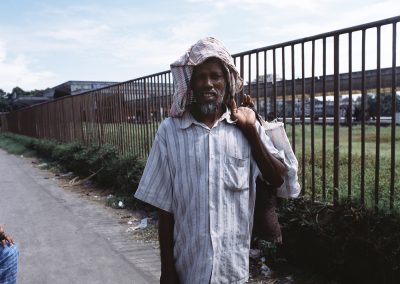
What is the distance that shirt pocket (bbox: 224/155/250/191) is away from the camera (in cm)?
184

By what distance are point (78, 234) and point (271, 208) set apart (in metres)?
4.25

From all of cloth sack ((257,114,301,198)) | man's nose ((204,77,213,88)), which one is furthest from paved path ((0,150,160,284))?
man's nose ((204,77,213,88))

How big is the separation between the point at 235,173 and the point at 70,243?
13.2 feet

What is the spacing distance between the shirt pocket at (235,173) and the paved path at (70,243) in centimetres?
260

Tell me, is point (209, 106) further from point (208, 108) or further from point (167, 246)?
point (167, 246)

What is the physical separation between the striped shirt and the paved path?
8.01 ft

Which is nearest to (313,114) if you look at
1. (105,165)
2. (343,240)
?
(343,240)

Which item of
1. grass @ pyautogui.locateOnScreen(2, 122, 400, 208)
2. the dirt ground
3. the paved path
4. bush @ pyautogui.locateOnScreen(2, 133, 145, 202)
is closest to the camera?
grass @ pyautogui.locateOnScreen(2, 122, 400, 208)

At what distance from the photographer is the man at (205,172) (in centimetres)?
181

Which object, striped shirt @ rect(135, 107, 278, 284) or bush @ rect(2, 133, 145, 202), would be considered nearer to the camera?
striped shirt @ rect(135, 107, 278, 284)

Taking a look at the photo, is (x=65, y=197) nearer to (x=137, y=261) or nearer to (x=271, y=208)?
(x=137, y=261)

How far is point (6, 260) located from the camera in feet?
10.1

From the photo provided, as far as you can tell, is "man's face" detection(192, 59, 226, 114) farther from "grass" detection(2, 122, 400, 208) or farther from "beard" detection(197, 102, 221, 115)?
"grass" detection(2, 122, 400, 208)

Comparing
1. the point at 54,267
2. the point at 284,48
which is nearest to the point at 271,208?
the point at 284,48
